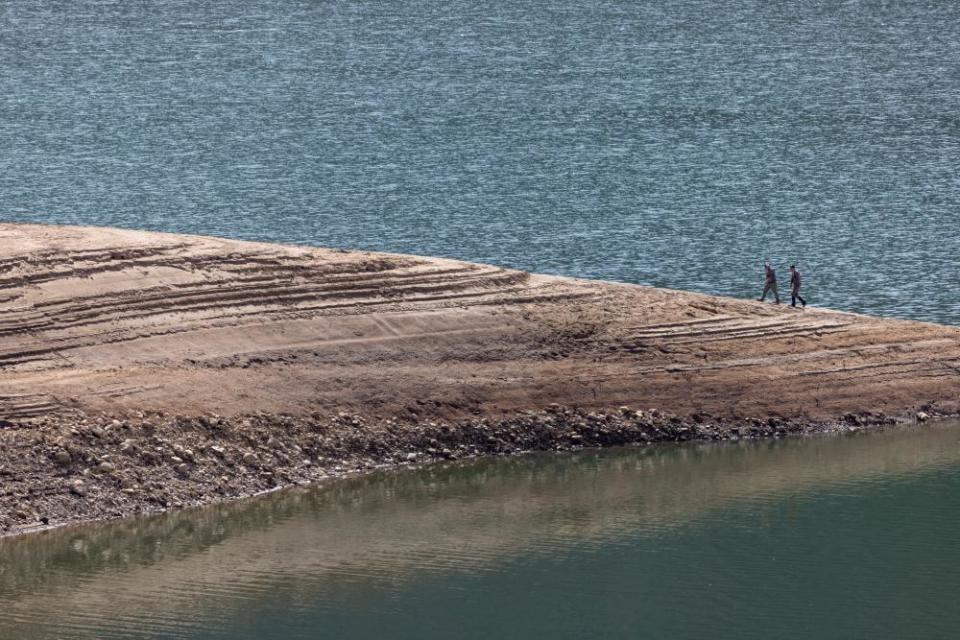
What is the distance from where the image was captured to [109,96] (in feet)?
337

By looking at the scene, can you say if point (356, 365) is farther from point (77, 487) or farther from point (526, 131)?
point (526, 131)

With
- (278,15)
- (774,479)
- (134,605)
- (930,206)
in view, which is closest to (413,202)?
(930,206)

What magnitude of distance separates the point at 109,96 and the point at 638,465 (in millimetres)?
59954

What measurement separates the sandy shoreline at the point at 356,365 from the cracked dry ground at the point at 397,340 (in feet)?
0.18

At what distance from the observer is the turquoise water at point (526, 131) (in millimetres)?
73312

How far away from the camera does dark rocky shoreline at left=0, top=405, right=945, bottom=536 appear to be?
44.1 m

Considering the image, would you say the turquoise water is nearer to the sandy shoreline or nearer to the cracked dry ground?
the cracked dry ground

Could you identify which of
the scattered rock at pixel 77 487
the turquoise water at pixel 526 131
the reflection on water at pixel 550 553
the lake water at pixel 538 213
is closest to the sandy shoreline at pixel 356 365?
the scattered rock at pixel 77 487

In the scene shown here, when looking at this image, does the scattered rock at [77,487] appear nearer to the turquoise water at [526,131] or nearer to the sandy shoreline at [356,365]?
the sandy shoreline at [356,365]

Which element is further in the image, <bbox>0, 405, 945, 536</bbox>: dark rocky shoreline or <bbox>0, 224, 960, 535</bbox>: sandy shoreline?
<bbox>0, 224, 960, 535</bbox>: sandy shoreline

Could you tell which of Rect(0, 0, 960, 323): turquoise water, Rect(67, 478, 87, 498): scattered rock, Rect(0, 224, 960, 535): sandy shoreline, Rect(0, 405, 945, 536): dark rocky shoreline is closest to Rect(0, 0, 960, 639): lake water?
Rect(0, 0, 960, 323): turquoise water

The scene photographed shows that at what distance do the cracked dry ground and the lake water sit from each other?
7.17ft

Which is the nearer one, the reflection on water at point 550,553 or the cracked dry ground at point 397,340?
the reflection on water at point 550,553

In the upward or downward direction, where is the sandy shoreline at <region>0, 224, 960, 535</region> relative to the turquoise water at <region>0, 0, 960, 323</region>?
downward
